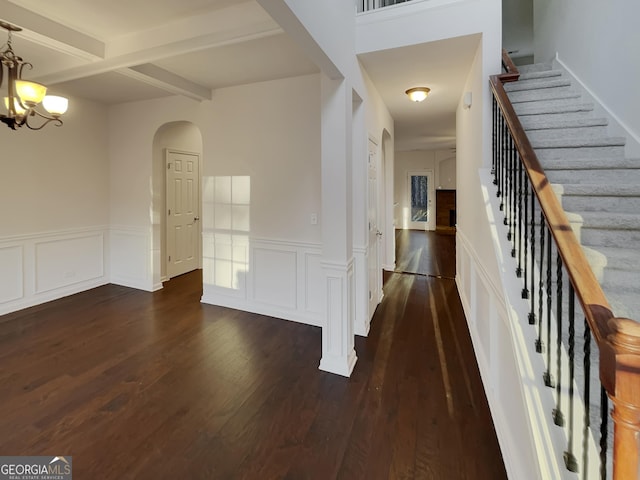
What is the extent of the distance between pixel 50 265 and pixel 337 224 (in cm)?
403

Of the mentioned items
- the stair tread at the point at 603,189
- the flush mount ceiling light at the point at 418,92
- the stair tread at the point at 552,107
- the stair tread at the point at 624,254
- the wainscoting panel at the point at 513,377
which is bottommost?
the wainscoting panel at the point at 513,377

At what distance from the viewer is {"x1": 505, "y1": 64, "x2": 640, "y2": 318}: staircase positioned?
174 cm

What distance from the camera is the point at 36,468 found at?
1707 millimetres

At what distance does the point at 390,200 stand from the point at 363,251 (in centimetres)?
284

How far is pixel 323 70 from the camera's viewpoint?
233 cm

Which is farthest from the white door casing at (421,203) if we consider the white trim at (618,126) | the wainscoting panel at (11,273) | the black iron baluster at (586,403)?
the black iron baluster at (586,403)

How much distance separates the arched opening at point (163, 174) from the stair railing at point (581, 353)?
4.26m

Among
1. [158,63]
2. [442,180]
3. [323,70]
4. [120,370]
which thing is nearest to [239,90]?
[158,63]

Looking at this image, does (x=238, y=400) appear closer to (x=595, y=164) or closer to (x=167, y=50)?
(x=167, y=50)

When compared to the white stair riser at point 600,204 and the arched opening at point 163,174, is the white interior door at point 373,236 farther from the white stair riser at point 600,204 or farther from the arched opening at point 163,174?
the arched opening at point 163,174

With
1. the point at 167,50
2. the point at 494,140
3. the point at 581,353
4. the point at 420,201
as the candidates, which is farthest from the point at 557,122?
the point at 420,201

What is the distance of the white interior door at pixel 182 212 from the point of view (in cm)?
517

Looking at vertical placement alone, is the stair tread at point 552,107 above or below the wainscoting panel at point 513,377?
above

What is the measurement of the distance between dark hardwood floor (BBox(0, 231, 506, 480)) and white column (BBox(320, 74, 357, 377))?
0.23 m
